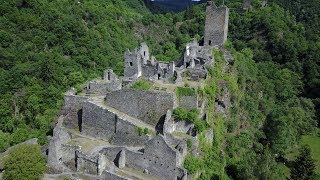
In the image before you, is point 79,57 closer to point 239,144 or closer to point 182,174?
point 239,144

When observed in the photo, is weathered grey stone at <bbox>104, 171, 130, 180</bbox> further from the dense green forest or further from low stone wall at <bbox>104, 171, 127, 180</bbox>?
the dense green forest

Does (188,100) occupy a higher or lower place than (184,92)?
lower

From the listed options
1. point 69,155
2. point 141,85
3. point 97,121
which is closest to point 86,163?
point 69,155

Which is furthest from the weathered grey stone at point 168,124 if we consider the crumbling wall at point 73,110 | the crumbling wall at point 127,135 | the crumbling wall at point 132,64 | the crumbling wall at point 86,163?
the crumbling wall at point 132,64

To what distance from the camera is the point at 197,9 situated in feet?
311

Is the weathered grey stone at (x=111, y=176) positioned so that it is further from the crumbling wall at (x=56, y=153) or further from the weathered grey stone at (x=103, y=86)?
the weathered grey stone at (x=103, y=86)

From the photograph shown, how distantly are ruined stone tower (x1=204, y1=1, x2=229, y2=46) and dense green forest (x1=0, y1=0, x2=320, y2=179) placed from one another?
176 cm

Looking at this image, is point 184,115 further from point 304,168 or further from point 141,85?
point 304,168

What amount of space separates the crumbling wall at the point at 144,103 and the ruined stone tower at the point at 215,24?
824 inches

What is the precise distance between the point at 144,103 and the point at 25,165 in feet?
32.6

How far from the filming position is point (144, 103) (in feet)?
109

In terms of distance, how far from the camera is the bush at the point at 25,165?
30000 millimetres

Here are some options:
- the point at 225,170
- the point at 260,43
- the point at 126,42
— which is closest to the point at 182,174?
the point at 225,170

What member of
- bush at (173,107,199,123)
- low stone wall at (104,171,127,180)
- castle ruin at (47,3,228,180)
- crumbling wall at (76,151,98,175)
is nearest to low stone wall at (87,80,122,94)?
castle ruin at (47,3,228,180)
